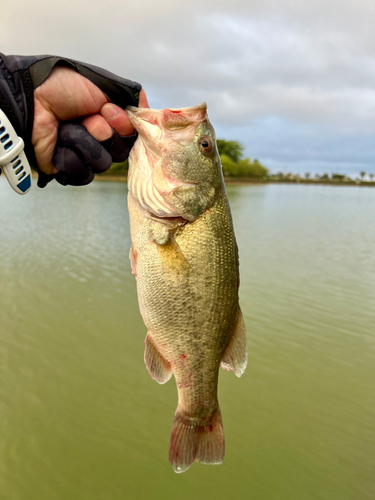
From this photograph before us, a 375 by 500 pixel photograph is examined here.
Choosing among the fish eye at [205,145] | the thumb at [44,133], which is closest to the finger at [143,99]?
the fish eye at [205,145]

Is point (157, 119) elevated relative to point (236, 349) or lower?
elevated

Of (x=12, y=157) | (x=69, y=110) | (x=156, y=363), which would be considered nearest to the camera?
(x=12, y=157)

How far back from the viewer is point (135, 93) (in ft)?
7.18

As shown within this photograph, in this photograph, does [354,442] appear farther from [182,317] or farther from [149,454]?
[182,317]

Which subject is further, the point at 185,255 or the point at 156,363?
the point at 156,363

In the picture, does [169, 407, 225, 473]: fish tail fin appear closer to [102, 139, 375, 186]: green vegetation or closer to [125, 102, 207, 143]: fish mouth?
[125, 102, 207, 143]: fish mouth

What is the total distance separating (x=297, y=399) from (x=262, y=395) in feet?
1.58

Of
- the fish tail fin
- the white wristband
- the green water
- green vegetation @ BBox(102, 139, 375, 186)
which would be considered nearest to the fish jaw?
the white wristband

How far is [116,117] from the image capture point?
2176mm

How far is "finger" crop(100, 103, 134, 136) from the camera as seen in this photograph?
85.2 inches

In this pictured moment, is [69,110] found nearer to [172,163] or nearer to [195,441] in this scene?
[172,163]

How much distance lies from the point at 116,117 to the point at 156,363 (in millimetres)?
1606

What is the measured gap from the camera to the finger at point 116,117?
216 centimetres

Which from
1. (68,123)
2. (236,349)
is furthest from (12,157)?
(236,349)
